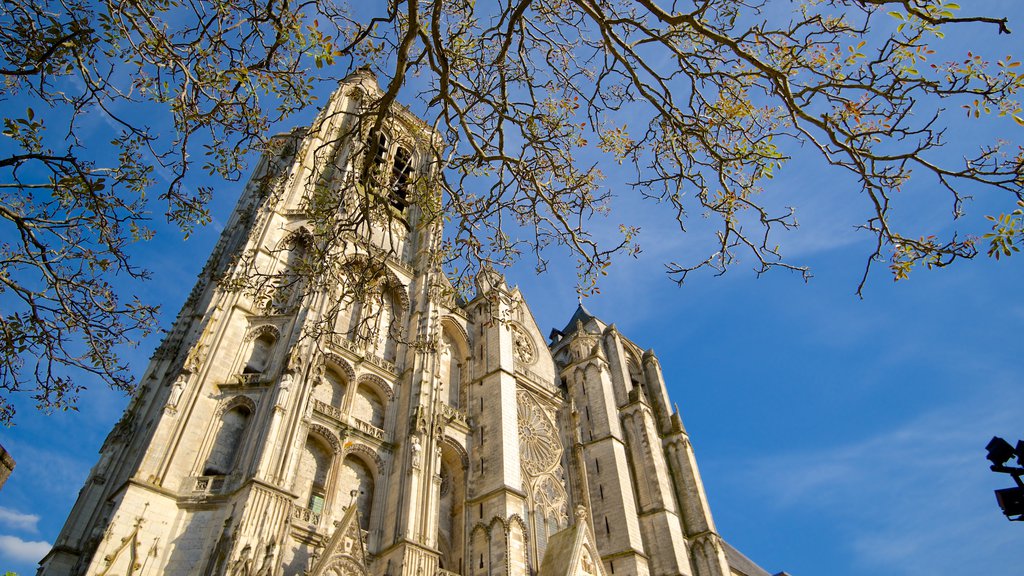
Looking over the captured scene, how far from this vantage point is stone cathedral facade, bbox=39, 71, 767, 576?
43.0 feet

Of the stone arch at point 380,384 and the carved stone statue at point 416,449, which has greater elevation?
the stone arch at point 380,384

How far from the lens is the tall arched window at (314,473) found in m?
16.0

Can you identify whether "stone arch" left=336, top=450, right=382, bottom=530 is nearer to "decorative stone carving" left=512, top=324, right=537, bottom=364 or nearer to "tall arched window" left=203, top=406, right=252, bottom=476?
"tall arched window" left=203, top=406, right=252, bottom=476

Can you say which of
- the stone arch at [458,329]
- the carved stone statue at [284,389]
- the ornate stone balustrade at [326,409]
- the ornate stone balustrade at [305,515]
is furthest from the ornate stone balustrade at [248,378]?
the stone arch at [458,329]

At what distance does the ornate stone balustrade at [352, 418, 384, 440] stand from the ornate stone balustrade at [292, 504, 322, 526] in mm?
2879

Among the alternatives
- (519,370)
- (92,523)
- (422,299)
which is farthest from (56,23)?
(519,370)

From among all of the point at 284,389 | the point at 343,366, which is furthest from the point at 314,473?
the point at 343,366

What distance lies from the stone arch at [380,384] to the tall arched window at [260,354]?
3008 mm

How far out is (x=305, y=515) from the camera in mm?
15211

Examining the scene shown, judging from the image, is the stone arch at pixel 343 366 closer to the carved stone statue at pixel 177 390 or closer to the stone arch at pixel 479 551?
the carved stone statue at pixel 177 390

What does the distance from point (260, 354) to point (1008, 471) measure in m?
17.2

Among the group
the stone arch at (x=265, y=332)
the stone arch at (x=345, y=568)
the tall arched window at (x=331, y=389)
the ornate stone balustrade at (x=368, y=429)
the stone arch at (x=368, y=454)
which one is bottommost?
the stone arch at (x=345, y=568)

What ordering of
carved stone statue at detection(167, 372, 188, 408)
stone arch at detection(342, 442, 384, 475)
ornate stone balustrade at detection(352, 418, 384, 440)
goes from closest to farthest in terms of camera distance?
1. carved stone statue at detection(167, 372, 188, 408)
2. stone arch at detection(342, 442, 384, 475)
3. ornate stone balustrade at detection(352, 418, 384, 440)

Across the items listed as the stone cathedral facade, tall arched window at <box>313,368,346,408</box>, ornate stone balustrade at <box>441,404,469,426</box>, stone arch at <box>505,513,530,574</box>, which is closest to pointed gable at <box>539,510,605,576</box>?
the stone cathedral facade
